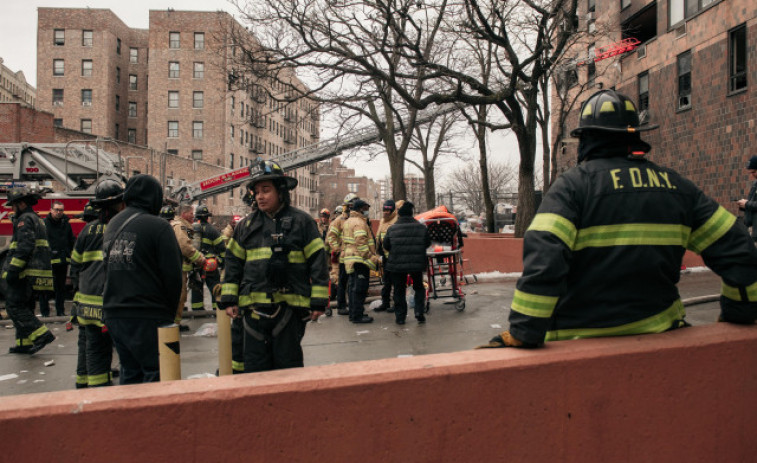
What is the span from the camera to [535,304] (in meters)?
2.21

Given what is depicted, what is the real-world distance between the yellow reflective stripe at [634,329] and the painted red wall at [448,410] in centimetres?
7

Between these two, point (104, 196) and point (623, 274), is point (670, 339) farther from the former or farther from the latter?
point (104, 196)

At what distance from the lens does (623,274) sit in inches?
93.0

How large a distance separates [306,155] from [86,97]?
35.1 metres

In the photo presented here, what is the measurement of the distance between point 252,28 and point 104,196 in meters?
10.8

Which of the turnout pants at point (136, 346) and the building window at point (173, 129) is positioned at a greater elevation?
the building window at point (173, 129)

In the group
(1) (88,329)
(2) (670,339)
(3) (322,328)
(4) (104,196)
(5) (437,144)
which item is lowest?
(3) (322,328)

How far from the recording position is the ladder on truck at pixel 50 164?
12.8m

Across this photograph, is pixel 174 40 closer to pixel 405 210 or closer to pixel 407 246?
pixel 405 210

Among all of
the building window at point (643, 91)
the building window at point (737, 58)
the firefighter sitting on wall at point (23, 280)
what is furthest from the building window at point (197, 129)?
the firefighter sitting on wall at point (23, 280)

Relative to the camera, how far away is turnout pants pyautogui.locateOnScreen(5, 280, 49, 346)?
6.78 metres

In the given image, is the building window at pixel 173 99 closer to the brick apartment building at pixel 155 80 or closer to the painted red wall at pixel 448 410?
the brick apartment building at pixel 155 80

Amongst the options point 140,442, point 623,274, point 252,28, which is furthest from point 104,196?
point 252,28

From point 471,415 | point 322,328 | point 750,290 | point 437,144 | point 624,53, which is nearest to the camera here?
point 471,415
